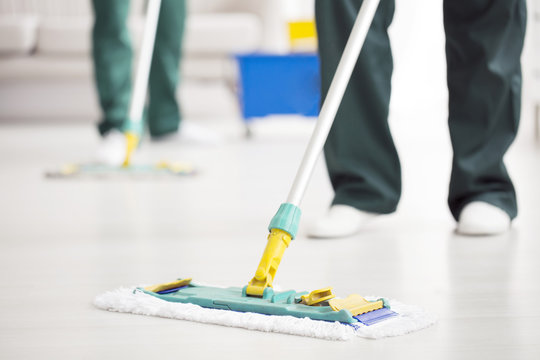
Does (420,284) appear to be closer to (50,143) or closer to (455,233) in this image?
(455,233)

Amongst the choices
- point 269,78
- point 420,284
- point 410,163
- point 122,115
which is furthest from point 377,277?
point 269,78

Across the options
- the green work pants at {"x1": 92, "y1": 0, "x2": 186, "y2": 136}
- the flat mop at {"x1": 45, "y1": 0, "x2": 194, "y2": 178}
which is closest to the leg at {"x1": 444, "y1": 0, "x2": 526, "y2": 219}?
the flat mop at {"x1": 45, "y1": 0, "x2": 194, "y2": 178}

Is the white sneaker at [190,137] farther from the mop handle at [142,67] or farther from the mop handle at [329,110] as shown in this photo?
the mop handle at [329,110]

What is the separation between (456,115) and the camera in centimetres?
138

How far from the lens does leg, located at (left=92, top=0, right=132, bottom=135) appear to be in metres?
2.52

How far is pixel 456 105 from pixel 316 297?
639mm

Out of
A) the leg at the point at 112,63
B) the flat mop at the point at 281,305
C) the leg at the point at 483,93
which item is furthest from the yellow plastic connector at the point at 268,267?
the leg at the point at 112,63

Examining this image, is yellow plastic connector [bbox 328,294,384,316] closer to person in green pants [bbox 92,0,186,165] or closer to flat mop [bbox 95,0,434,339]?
flat mop [bbox 95,0,434,339]

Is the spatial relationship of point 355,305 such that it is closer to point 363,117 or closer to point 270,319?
point 270,319

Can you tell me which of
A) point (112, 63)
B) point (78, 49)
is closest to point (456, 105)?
point (112, 63)

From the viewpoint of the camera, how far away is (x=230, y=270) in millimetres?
1108

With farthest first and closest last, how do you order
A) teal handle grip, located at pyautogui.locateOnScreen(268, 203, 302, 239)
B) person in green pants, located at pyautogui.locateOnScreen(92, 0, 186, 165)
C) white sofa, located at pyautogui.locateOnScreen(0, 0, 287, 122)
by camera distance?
white sofa, located at pyautogui.locateOnScreen(0, 0, 287, 122) → person in green pants, located at pyautogui.locateOnScreen(92, 0, 186, 165) → teal handle grip, located at pyautogui.locateOnScreen(268, 203, 302, 239)

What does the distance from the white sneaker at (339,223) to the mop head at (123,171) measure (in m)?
0.81

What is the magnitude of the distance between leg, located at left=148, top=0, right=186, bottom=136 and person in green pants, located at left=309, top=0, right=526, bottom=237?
1.58 metres
